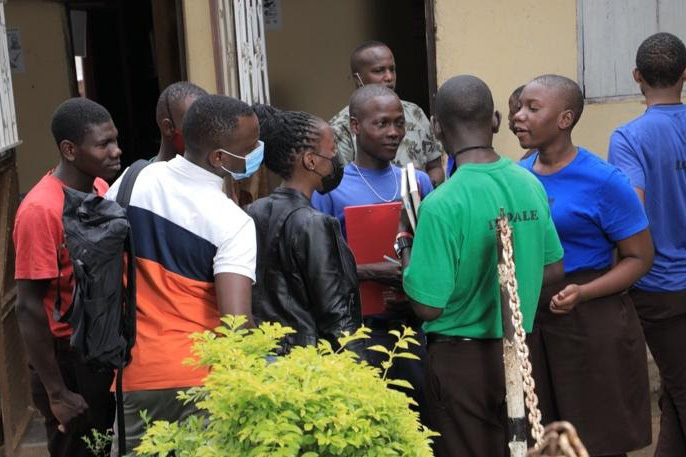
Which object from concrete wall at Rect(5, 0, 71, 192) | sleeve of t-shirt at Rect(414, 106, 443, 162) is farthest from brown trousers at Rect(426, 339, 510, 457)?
concrete wall at Rect(5, 0, 71, 192)

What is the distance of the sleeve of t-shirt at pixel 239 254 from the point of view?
323cm

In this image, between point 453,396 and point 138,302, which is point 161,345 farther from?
point 453,396

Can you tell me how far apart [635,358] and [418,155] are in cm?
186

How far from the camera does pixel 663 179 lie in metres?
4.78

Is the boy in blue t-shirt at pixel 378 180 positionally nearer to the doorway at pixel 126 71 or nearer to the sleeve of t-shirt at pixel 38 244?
the sleeve of t-shirt at pixel 38 244

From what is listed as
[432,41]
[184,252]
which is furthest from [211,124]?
[432,41]

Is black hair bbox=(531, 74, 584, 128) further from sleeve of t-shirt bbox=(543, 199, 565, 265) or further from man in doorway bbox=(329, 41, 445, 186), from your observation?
man in doorway bbox=(329, 41, 445, 186)

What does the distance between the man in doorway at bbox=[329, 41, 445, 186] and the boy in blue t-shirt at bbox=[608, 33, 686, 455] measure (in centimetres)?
106

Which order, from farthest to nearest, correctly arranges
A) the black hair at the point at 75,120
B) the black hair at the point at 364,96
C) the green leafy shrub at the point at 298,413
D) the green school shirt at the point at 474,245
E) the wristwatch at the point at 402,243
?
the black hair at the point at 364,96, the black hair at the point at 75,120, the wristwatch at the point at 402,243, the green school shirt at the point at 474,245, the green leafy shrub at the point at 298,413

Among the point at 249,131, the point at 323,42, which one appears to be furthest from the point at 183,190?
the point at 323,42

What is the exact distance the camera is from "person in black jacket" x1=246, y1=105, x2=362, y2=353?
362cm

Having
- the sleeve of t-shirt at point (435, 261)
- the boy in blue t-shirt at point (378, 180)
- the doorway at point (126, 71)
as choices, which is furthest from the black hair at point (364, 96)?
the doorway at point (126, 71)

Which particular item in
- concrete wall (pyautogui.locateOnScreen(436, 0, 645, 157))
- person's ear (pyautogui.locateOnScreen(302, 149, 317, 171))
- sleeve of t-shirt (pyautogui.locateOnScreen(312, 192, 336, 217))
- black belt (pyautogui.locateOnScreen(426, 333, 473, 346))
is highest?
concrete wall (pyautogui.locateOnScreen(436, 0, 645, 157))

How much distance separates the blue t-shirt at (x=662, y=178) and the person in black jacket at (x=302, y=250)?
1.64 metres
